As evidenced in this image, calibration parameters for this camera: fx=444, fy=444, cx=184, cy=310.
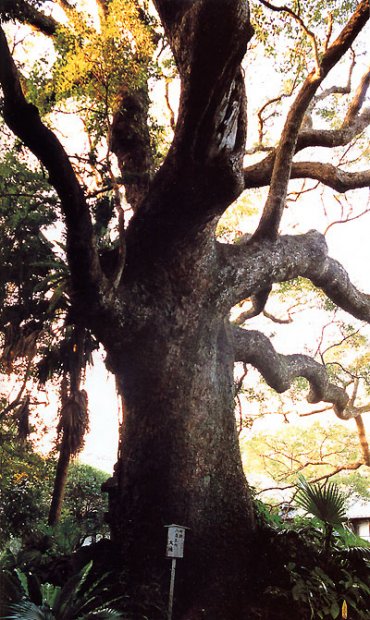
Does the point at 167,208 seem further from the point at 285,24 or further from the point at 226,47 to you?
the point at 285,24

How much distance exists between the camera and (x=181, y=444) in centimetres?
431

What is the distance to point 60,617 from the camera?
126 inches

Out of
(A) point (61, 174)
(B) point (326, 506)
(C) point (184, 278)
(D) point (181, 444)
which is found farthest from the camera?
(C) point (184, 278)

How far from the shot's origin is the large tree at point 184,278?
140 inches

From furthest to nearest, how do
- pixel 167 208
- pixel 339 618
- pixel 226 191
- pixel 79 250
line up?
pixel 167 208, pixel 226 191, pixel 79 250, pixel 339 618

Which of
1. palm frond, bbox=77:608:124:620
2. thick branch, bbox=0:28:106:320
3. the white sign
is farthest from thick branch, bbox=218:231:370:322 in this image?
palm frond, bbox=77:608:124:620

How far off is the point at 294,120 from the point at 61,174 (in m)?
3.01

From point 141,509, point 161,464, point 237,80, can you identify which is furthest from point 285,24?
point 141,509

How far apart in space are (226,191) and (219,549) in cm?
329

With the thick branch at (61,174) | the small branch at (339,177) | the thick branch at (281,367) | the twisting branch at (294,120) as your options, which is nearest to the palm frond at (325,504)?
the thick branch at (281,367)

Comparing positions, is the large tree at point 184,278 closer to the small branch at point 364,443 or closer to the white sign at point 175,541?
the white sign at point 175,541

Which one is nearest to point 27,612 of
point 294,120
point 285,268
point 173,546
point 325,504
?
point 173,546

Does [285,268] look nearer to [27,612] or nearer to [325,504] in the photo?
[325,504]

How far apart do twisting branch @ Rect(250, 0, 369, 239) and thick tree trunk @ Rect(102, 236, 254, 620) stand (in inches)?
45.6
